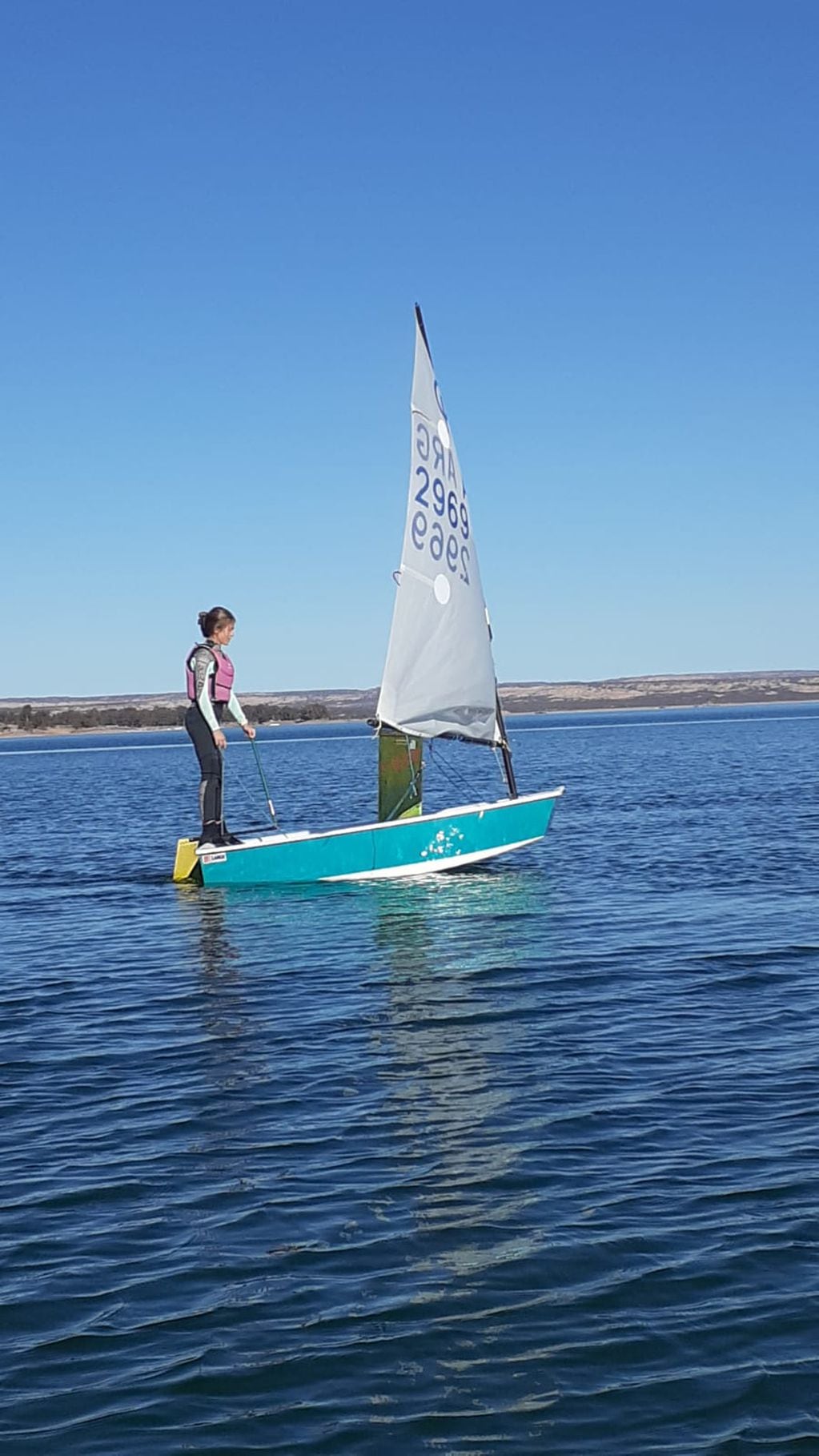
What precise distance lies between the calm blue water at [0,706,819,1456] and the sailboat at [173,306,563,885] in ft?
8.90

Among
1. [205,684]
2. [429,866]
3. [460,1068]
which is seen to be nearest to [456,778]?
[429,866]

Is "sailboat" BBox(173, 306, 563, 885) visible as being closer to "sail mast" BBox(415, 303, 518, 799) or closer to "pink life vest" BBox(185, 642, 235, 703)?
"sail mast" BBox(415, 303, 518, 799)

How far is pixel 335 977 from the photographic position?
14516 mm

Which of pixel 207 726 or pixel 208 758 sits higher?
pixel 207 726

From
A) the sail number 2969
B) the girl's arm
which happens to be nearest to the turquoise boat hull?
the girl's arm

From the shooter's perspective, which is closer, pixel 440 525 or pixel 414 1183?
pixel 414 1183

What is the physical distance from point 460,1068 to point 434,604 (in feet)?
43.2

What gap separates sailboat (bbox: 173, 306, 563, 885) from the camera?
69.8 feet

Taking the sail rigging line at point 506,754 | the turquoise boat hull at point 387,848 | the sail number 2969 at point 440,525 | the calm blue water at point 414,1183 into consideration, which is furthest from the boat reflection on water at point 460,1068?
the sail number 2969 at point 440,525

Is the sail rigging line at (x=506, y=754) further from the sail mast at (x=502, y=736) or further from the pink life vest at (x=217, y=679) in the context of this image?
the pink life vest at (x=217, y=679)

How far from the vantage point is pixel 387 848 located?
2156 cm

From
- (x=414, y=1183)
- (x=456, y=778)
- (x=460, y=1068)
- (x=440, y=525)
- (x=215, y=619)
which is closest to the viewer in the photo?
(x=414, y=1183)

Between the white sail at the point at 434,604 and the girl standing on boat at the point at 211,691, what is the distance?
2953mm

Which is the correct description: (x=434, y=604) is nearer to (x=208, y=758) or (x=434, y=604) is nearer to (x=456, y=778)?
(x=208, y=758)
